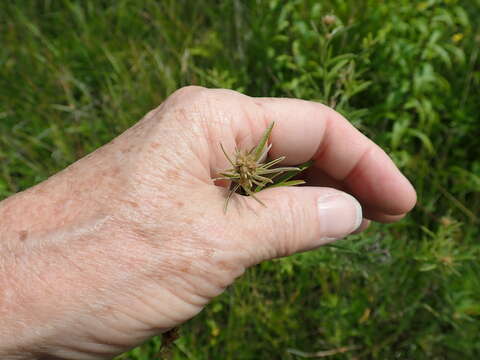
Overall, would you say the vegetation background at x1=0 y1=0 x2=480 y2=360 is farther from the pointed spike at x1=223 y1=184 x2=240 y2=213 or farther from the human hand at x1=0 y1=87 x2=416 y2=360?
the pointed spike at x1=223 y1=184 x2=240 y2=213

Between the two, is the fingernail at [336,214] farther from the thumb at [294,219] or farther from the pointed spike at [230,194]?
the pointed spike at [230,194]

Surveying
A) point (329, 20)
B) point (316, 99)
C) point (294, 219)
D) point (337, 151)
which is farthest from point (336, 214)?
point (329, 20)

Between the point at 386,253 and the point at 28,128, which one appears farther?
the point at 28,128

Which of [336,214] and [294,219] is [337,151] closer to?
[336,214]

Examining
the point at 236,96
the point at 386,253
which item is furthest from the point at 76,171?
the point at 386,253

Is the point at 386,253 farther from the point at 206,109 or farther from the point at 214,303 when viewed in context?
the point at 206,109

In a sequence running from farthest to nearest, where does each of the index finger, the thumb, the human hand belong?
the index finger, the thumb, the human hand

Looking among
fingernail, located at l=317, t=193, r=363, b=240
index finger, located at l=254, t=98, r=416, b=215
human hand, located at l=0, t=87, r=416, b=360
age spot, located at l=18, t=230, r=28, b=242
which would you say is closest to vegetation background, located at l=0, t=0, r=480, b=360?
index finger, located at l=254, t=98, r=416, b=215
